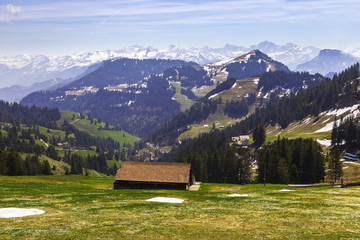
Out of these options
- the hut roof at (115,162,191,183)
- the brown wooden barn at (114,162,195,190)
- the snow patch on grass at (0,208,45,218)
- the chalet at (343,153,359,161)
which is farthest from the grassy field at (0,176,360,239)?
the chalet at (343,153,359,161)

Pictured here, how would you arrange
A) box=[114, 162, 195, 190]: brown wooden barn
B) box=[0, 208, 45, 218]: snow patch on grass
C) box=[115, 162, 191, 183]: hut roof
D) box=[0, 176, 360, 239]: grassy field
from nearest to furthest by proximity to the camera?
box=[0, 176, 360, 239]: grassy field → box=[0, 208, 45, 218]: snow patch on grass → box=[114, 162, 195, 190]: brown wooden barn → box=[115, 162, 191, 183]: hut roof

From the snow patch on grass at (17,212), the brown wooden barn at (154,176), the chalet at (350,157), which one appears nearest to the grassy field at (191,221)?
the snow patch on grass at (17,212)

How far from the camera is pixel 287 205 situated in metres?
43.0

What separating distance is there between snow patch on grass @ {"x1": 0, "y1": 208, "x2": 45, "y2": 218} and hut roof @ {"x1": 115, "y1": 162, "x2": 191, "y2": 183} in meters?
48.0

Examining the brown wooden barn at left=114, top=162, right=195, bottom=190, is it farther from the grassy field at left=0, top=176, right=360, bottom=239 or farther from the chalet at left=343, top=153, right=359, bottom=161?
the chalet at left=343, top=153, right=359, bottom=161

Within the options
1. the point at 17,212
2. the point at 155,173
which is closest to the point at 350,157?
the point at 155,173

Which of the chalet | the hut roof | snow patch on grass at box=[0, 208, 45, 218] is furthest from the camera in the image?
the chalet

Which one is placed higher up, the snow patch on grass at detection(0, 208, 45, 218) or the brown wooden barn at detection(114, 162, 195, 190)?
the snow patch on grass at detection(0, 208, 45, 218)

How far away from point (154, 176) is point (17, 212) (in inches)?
2011

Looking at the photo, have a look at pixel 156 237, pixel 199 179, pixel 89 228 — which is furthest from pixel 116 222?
pixel 199 179

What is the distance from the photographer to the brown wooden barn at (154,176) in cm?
8319

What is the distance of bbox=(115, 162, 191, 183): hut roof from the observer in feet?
274

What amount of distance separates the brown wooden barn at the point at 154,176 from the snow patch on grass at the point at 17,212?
Answer: 157 feet

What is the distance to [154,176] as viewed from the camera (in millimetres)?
84250
